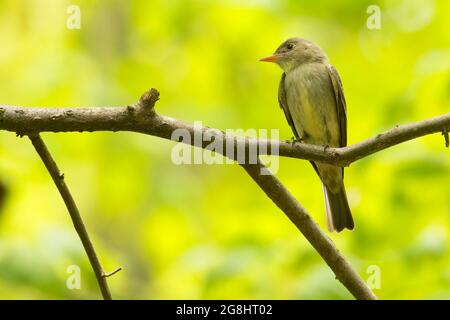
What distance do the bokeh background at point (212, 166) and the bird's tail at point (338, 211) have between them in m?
0.09

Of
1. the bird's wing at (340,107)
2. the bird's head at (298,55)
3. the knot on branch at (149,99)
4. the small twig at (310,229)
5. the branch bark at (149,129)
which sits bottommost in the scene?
the small twig at (310,229)

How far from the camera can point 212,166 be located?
7047 mm

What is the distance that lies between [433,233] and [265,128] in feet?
7.75

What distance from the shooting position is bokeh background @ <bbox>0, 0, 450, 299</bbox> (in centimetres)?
429

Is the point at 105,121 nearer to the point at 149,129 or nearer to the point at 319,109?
the point at 149,129

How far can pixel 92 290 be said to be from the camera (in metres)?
4.90

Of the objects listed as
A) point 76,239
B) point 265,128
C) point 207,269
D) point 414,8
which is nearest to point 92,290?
point 76,239

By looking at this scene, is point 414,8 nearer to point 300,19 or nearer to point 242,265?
point 300,19

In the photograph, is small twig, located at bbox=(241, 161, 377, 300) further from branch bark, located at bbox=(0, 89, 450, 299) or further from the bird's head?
the bird's head

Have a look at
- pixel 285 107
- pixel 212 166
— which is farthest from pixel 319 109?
pixel 212 166

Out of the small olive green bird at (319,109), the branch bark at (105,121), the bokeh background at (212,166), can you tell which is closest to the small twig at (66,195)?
the branch bark at (105,121)

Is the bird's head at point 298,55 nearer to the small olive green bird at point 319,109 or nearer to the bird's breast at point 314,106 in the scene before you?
the small olive green bird at point 319,109

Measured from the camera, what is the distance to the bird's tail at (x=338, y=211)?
4.62m

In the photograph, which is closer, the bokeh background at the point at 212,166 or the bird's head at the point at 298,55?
the bokeh background at the point at 212,166
